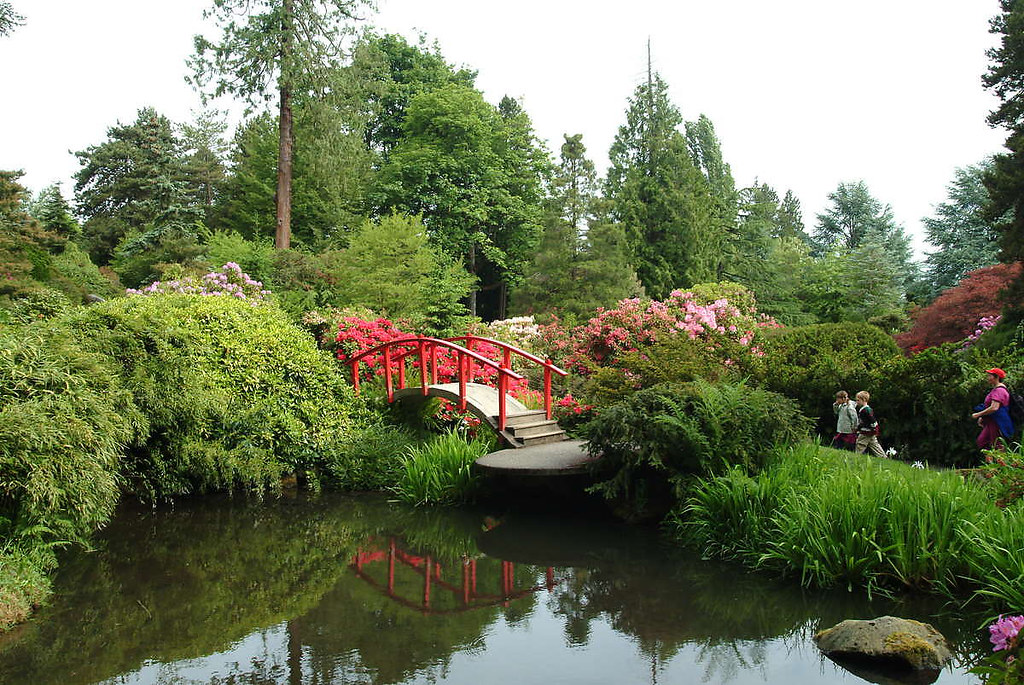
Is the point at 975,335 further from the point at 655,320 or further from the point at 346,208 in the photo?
the point at 346,208

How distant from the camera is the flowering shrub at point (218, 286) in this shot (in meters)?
14.7

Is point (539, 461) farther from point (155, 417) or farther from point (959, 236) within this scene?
point (959, 236)

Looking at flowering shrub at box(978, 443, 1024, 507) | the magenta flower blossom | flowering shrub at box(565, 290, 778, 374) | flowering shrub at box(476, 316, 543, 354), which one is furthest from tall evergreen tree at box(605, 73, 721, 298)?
the magenta flower blossom

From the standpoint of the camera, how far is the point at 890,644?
16.6 ft

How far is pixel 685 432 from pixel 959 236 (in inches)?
1042

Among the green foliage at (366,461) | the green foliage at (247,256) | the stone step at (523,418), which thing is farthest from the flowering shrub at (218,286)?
the stone step at (523,418)

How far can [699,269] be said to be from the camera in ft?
89.7

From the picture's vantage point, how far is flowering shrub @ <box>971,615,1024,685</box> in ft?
10.6

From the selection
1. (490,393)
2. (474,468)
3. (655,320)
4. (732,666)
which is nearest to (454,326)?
(655,320)

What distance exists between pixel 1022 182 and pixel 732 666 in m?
13.1

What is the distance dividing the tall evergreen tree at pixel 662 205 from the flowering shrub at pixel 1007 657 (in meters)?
22.7

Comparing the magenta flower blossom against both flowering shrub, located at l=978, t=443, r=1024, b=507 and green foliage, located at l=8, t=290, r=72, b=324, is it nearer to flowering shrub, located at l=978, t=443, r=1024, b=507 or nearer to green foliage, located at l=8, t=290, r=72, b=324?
flowering shrub, located at l=978, t=443, r=1024, b=507

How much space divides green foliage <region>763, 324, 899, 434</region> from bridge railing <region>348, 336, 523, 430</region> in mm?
3934

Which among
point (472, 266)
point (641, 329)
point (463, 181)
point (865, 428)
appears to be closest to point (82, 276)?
point (463, 181)
